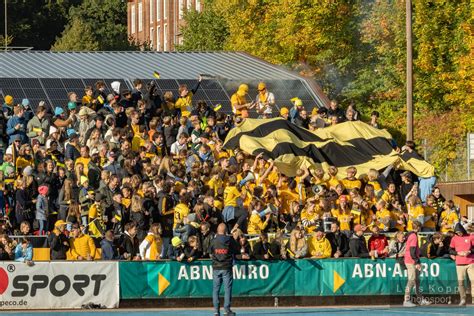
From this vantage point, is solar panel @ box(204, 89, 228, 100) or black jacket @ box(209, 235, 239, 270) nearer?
black jacket @ box(209, 235, 239, 270)

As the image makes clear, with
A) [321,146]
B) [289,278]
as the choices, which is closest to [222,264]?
[289,278]

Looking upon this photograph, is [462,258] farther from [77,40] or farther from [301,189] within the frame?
[77,40]

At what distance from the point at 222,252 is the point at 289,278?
4132mm

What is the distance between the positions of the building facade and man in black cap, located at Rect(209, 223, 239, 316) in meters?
78.2

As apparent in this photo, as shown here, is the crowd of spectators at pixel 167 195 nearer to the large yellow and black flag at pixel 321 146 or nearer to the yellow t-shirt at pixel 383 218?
the yellow t-shirt at pixel 383 218

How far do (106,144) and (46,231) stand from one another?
9.01 ft

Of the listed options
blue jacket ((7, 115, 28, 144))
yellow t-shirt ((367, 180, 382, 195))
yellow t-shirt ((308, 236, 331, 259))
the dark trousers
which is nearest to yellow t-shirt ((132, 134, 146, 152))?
blue jacket ((7, 115, 28, 144))

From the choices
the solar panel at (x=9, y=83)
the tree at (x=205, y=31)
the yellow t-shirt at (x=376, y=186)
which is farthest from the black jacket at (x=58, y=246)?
the tree at (x=205, y=31)

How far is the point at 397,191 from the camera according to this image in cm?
3766

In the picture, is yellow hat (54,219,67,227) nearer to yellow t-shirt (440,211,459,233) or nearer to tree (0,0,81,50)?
yellow t-shirt (440,211,459,233)

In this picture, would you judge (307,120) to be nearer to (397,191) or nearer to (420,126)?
(397,191)

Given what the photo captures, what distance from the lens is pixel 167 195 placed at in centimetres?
3381

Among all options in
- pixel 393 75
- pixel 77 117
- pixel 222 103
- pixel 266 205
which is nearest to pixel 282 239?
pixel 266 205

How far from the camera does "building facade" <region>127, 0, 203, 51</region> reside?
365 feet
